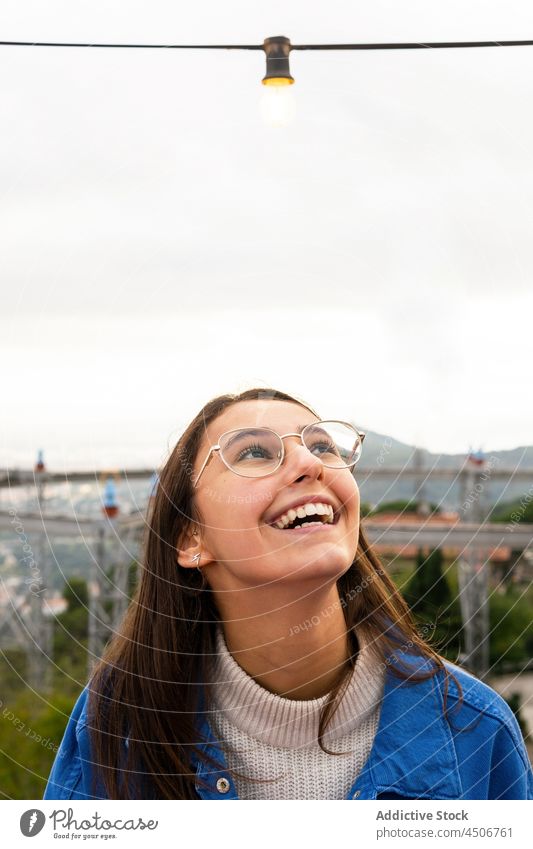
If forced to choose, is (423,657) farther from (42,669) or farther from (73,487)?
(42,669)

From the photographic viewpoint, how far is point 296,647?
2.31 ft

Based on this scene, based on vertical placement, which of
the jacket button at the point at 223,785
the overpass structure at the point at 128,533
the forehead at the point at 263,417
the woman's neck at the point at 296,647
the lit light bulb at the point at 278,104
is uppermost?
the lit light bulb at the point at 278,104

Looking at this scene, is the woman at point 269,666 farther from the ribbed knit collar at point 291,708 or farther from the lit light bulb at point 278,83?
the lit light bulb at point 278,83

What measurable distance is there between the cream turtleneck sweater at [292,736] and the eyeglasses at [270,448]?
15 centimetres

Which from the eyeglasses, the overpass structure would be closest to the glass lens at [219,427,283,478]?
the eyeglasses

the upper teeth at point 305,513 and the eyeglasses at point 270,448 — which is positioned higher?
the eyeglasses at point 270,448

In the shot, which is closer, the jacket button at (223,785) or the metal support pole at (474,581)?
the jacket button at (223,785)

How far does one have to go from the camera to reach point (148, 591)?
77 cm

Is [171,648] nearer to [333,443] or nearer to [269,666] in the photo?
[269,666]

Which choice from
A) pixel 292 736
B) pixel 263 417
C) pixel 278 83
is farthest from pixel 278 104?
pixel 292 736

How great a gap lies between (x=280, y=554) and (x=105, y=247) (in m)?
0.27

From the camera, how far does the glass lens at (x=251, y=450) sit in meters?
0.68

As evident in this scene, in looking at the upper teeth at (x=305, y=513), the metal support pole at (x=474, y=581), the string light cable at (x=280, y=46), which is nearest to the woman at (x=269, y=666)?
the upper teeth at (x=305, y=513)

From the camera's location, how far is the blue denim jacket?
2.32 ft
